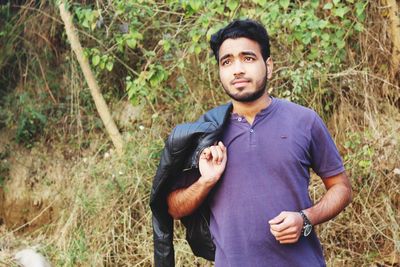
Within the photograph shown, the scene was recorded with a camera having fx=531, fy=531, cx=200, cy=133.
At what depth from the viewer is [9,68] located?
22.6 feet

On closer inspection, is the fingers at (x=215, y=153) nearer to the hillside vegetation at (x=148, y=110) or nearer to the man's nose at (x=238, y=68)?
the man's nose at (x=238, y=68)

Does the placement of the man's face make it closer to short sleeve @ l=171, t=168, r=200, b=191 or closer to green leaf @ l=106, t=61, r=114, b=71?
short sleeve @ l=171, t=168, r=200, b=191

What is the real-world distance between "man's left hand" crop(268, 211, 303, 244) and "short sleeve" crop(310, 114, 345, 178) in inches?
10.6

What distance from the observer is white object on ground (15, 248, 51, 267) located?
4824 millimetres

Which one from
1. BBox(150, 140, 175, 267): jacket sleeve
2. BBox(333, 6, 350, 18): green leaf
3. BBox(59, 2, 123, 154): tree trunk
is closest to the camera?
BBox(150, 140, 175, 267): jacket sleeve

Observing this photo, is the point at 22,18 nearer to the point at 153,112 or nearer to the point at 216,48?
the point at 153,112

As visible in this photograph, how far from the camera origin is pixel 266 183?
1.99 metres

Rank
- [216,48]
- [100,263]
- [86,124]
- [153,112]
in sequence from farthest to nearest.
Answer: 1. [86,124]
2. [153,112]
3. [100,263]
4. [216,48]

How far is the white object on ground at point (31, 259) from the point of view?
4.82m

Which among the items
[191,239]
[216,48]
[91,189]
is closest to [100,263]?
[91,189]

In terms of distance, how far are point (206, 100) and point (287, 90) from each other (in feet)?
3.13

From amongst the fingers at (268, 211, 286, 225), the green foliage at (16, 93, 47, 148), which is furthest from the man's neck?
the green foliage at (16, 93, 47, 148)

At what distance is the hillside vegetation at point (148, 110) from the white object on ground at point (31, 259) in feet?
0.33

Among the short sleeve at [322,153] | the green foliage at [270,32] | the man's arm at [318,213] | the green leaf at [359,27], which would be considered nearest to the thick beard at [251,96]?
the short sleeve at [322,153]
